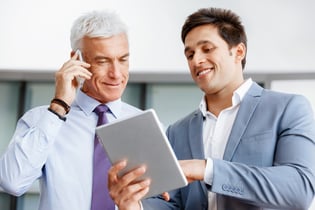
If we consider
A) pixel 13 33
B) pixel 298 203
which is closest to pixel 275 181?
pixel 298 203

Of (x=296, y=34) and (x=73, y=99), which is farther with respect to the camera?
(x=296, y=34)

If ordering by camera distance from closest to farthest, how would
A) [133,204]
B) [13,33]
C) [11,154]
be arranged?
[133,204]
[11,154]
[13,33]

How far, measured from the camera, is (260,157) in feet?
4.63

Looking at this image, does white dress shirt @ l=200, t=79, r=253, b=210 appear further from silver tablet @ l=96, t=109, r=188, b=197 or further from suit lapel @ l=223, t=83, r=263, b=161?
silver tablet @ l=96, t=109, r=188, b=197

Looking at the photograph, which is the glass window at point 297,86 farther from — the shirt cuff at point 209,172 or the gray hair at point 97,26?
the shirt cuff at point 209,172

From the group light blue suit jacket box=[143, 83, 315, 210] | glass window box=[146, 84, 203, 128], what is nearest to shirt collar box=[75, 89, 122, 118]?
light blue suit jacket box=[143, 83, 315, 210]

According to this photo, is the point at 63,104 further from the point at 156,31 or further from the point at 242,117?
the point at 156,31

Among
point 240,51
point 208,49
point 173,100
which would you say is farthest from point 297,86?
point 208,49

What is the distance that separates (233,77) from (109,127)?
55 cm

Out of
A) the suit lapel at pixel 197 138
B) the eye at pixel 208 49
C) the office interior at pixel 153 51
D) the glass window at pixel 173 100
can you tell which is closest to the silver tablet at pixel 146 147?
the suit lapel at pixel 197 138

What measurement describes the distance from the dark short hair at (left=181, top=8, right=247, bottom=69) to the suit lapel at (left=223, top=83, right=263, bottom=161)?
0.59ft

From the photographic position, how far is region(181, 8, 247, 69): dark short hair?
1.62 meters

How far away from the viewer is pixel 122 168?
1.31 m

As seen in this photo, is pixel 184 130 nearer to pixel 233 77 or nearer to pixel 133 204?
A: pixel 233 77
